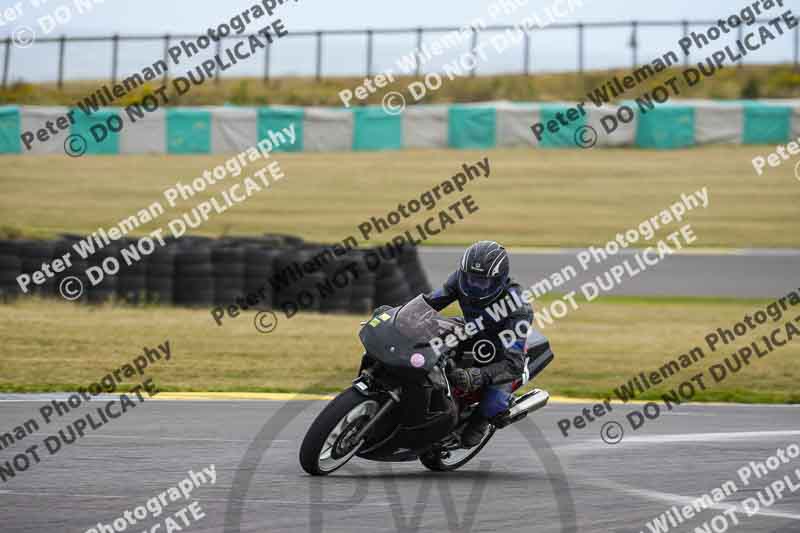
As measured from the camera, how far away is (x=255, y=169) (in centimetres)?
3488

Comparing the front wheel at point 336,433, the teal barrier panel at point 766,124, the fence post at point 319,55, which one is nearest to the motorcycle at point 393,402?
the front wheel at point 336,433

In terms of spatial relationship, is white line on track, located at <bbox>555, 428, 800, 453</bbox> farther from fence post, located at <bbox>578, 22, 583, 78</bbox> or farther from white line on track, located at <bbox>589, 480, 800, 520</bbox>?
fence post, located at <bbox>578, 22, 583, 78</bbox>

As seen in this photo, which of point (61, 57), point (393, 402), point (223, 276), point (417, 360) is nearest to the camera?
point (417, 360)

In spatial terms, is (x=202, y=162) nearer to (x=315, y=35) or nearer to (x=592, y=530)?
(x=315, y=35)

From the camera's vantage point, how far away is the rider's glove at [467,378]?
26.6ft


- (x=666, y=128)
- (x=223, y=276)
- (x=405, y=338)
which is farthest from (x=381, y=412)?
(x=666, y=128)

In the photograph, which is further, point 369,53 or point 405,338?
point 369,53

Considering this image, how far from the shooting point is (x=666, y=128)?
3634 cm

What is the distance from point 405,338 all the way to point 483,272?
0.83 metres

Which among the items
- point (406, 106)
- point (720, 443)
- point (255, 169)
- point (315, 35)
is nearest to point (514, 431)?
point (720, 443)

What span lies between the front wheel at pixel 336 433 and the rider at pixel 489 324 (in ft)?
2.57

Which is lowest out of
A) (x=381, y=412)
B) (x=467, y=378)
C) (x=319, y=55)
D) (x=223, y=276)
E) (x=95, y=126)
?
(x=223, y=276)

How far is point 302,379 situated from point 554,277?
9926mm

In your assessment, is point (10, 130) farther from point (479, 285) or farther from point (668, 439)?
point (479, 285)
